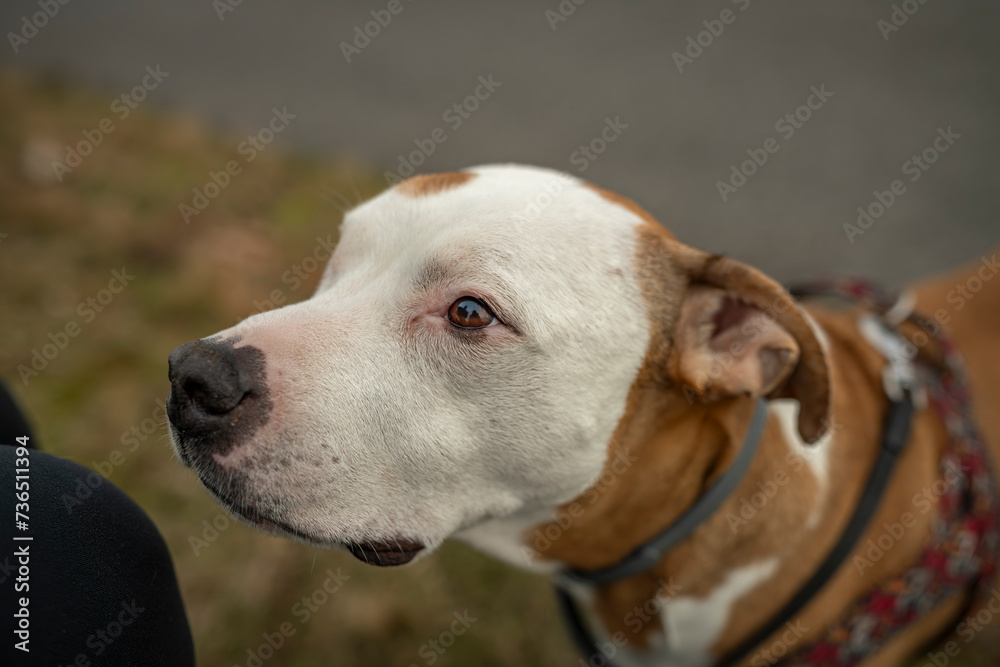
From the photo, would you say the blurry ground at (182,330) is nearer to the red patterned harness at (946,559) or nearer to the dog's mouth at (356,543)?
the dog's mouth at (356,543)

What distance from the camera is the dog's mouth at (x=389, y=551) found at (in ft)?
6.75

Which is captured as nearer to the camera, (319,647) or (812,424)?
(812,424)

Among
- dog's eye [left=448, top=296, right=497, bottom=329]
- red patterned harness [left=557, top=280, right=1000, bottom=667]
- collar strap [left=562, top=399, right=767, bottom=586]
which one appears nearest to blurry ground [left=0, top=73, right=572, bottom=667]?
dog's eye [left=448, top=296, right=497, bottom=329]

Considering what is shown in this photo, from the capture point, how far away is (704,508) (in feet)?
7.50

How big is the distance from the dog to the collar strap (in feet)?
0.10

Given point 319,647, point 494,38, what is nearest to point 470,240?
point 319,647

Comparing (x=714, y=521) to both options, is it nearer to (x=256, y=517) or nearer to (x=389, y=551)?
(x=389, y=551)

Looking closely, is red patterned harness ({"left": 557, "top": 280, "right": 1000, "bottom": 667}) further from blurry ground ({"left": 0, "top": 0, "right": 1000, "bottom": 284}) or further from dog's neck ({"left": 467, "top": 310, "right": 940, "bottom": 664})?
blurry ground ({"left": 0, "top": 0, "right": 1000, "bottom": 284})

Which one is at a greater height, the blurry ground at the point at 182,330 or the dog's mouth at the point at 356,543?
the dog's mouth at the point at 356,543

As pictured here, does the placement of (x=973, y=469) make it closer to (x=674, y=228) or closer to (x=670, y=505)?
(x=670, y=505)

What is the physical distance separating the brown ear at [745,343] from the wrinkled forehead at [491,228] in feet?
0.91

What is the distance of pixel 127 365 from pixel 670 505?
3807 mm

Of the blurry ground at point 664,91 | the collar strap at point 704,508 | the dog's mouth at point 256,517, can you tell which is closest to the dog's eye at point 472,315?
the dog's mouth at point 256,517

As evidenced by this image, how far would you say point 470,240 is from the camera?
6.59ft
